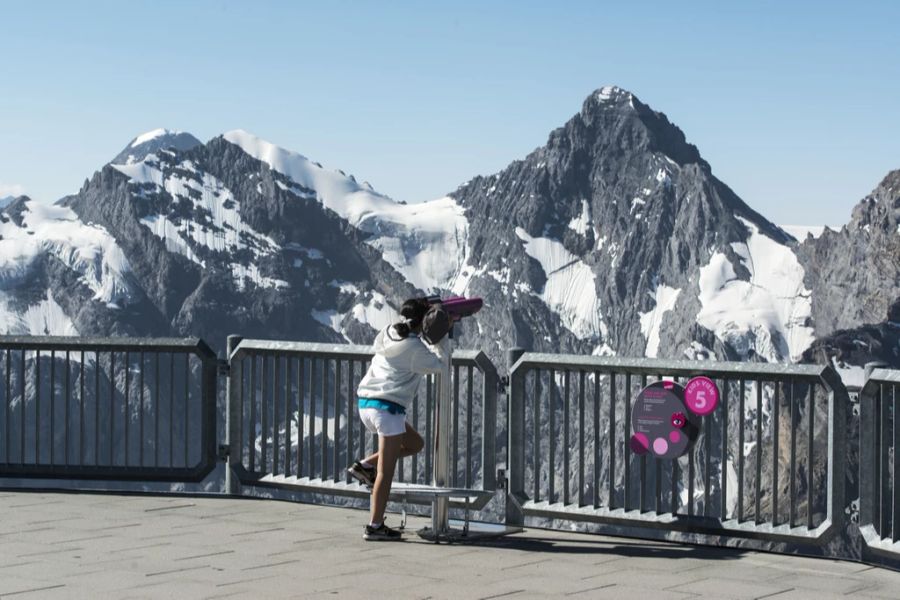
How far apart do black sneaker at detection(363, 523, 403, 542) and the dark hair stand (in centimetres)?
151

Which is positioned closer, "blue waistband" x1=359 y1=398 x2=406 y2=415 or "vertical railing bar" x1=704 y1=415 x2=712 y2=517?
"vertical railing bar" x1=704 y1=415 x2=712 y2=517

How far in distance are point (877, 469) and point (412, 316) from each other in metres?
3.53

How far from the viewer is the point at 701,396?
1053 centimetres

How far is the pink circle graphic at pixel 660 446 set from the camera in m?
10.7

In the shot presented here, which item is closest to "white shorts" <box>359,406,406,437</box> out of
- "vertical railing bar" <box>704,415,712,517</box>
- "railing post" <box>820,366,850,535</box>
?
"vertical railing bar" <box>704,415,712,517</box>

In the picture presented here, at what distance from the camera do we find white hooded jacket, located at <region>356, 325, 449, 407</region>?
33.6ft

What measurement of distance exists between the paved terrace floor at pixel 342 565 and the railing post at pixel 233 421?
4.85 ft

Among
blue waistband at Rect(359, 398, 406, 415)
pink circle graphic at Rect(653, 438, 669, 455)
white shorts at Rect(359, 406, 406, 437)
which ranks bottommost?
pink circle graphic at Rect(653, 438, 669, 455)

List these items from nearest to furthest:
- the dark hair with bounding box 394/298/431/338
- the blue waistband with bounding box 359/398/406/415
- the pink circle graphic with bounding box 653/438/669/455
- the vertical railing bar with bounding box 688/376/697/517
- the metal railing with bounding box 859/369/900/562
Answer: the metal railing with bounding box 859/369/900/562 → the vertical railing bar with bounding box 688/376/697/517 → the dark hair with bounding box 394/298/431/338 → the blue waistband with bounding box 359/398/406/415 → the pink circle graphic with bounding box 653/438/669/455

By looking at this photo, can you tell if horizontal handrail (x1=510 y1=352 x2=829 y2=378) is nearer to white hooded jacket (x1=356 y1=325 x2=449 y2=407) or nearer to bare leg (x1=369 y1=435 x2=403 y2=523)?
white hooded jacket (x1=356 y1=325 x2=449 y2=407)

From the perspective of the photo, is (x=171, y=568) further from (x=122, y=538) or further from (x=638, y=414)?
(x=638, y=414)

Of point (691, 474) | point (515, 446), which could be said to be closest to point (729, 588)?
point (691, 474)

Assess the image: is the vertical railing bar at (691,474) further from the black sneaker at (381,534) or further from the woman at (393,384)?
the black sneaker at (381,534)

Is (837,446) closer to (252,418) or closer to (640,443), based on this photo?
(640,443)
